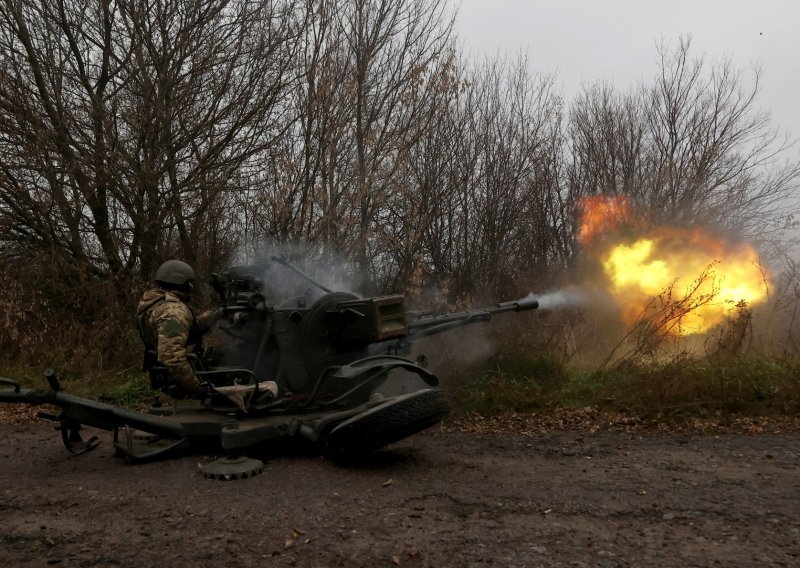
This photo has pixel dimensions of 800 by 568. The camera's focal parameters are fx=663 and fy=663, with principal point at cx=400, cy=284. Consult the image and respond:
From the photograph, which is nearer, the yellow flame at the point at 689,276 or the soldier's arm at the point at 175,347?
the soldier's arm at the point at 175,347

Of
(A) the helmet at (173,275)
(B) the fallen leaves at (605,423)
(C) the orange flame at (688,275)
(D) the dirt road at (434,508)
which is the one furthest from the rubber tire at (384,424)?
(C) the orange flame at (688,275)

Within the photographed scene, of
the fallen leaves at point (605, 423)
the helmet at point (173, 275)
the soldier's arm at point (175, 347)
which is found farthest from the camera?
the fallen leaves at point (605, 423)

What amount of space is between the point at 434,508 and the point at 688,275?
708 cm

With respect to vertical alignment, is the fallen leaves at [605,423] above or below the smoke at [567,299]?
below

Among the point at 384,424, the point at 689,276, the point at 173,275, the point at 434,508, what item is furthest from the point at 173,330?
the point at 689,276

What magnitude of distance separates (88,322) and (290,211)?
3.89 meters

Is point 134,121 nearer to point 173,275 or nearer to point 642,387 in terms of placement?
point 173,275

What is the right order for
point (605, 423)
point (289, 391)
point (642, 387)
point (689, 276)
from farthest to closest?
point (689, 276), point (642, 387), point (605, 423), point (289, 391)

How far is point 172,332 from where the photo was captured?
590cm

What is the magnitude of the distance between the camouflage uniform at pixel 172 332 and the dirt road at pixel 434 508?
0.74 meters

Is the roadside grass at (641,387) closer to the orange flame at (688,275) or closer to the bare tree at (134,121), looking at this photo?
the orange flame at (688,275)

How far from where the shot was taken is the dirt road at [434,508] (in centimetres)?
366

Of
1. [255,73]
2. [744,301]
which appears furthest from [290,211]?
[744,301]

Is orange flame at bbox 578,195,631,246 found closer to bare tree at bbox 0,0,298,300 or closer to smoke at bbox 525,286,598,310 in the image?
smoke at bbox 525,286,598,310
